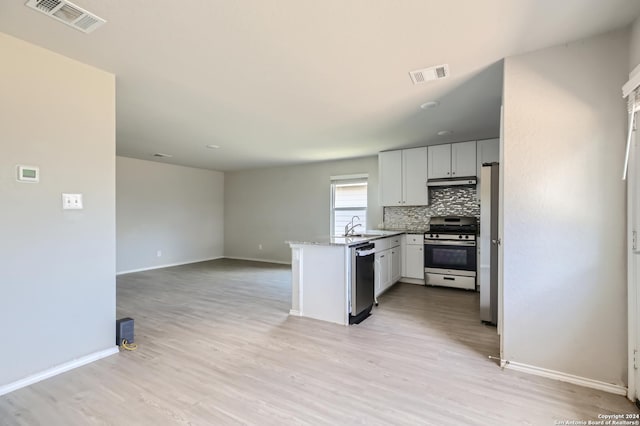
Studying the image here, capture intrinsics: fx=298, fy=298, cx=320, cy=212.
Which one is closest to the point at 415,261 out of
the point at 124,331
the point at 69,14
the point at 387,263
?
the point at 387,263

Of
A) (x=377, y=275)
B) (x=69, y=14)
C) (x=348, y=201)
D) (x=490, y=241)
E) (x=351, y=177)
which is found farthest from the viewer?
(x=348, y=201)

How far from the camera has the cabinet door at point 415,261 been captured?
16.7ft

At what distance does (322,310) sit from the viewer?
343 centimetres

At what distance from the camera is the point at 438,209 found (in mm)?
→ 5422

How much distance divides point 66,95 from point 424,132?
4087mm

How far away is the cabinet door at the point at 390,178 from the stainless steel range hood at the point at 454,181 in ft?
1.88

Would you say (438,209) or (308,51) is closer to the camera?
(308,51)

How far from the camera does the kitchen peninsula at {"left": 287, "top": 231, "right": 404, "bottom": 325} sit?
3285 millimetres

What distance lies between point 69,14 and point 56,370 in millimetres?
2441

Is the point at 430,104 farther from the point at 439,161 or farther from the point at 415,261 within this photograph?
the point at 415,261

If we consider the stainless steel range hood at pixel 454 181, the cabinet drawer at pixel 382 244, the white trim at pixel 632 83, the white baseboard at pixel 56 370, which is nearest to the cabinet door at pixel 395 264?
the cabinet drawer at pixel 382 244

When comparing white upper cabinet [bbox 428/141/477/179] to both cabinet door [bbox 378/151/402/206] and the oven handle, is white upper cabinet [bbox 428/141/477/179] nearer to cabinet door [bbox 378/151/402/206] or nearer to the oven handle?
cabinet door [bbox 378/151/402/206]

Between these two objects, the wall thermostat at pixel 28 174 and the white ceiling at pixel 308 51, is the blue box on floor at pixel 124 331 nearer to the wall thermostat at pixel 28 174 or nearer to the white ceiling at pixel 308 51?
the wall thermostat at pixel 28 174

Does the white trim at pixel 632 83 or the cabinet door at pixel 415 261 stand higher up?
the white trim at pixel 632 83
